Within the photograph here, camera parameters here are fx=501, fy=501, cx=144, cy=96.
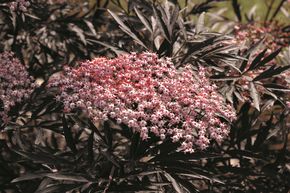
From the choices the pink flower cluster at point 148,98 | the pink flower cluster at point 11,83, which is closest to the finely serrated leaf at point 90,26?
the pink flower cluster at point 11,83

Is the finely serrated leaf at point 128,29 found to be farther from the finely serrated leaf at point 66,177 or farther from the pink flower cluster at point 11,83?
the finely serrated leaf at point 66,177

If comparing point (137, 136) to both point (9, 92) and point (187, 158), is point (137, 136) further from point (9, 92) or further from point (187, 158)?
point (9, 92)

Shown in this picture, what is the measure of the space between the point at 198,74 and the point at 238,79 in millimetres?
371

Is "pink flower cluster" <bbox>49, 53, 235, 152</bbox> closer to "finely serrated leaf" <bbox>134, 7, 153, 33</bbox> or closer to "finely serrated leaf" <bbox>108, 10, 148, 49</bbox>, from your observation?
"finely serrated leaf" <bbox>108, 10, 148, 49</bbox>

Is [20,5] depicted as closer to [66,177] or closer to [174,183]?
[66,177]

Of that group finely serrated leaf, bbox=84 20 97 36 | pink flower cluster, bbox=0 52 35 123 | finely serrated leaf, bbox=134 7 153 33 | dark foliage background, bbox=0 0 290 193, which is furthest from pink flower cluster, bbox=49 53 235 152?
finely serrated leaf, bbox=84 20 97 36

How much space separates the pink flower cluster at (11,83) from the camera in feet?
9.79

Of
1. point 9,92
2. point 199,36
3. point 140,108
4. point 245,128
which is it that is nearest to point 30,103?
point 9,92

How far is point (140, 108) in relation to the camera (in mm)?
2592

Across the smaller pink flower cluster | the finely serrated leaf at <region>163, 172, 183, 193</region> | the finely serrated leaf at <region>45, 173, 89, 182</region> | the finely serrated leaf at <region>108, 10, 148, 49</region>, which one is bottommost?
the finely serrated leaf at <region>163, 172, 183, 193</region>

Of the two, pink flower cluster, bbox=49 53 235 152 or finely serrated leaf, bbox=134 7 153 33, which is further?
finely serrated leaf, bbox=134 7 153 33

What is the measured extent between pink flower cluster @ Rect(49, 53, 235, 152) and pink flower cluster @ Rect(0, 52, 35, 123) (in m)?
0.26

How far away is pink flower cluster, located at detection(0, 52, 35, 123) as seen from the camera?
2984mm

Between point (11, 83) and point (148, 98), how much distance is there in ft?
3.02
